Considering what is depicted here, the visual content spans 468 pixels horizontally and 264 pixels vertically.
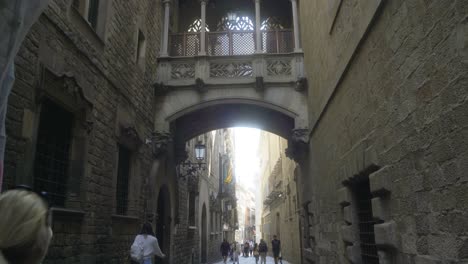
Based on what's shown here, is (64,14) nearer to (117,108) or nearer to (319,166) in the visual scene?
(117,108)

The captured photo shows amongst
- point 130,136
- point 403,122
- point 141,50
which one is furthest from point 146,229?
point 141,50

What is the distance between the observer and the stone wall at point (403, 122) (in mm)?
2631

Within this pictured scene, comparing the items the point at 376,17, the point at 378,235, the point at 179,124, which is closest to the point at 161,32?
the point at 179,124

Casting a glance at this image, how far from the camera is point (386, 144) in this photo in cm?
399

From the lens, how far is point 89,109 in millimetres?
6727

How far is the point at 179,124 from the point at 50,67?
7612 millimetres

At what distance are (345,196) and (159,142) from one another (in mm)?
6050

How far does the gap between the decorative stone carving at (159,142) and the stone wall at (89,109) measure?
436 mm

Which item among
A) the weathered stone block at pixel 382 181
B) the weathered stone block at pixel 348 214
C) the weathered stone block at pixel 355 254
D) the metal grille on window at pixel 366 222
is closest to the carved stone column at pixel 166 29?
the weathered stone block at pixel 348 214

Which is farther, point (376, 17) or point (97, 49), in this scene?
point (97, 49)

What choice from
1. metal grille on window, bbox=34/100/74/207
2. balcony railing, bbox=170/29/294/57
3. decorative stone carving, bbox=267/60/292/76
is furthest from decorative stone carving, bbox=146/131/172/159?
metal grille on window, bbox=34/100/74/207

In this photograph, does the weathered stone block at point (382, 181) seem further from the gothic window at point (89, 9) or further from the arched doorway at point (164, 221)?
the arched doorway at point (164, 221)

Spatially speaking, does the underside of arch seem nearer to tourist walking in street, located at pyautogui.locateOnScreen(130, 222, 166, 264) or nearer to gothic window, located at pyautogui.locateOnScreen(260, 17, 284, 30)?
gothic window, located at pyautogui.locateOnScreen(260, 17, 284, 30)

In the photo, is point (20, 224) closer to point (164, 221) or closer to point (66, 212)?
point (66, 212)
